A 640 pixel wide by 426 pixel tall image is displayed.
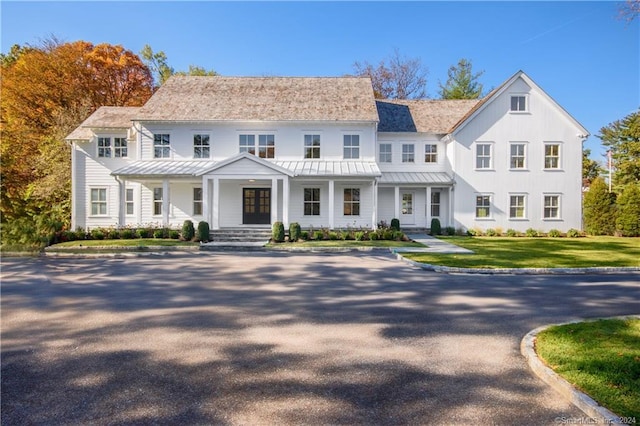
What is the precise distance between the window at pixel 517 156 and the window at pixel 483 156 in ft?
4.93

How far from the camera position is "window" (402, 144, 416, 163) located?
85.3 ft

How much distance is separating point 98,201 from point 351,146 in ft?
55.1

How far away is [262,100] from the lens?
24.9 metres

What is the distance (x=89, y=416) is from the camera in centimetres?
363

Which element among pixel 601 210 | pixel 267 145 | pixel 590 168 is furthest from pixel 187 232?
pixel 590 168

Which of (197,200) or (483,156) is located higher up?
(483,156)

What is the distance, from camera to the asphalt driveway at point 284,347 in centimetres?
377

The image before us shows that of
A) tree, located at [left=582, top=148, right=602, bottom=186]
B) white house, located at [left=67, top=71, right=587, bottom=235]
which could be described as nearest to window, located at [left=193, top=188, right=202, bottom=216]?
white house, located at [left=67, top=71, right=587, bottom=235]

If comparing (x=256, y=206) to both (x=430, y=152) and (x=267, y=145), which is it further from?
(x=430, y=152)

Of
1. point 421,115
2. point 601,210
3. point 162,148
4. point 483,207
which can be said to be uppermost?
point 421,115

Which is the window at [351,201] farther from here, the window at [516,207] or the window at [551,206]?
the window at [551,206]

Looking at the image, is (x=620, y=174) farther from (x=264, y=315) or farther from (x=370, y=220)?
(x=264, y=315)

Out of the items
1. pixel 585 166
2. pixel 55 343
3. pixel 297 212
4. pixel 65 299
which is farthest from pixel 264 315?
pixel 585 166

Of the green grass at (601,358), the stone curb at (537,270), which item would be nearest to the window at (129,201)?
the stone curb at (537,270)
